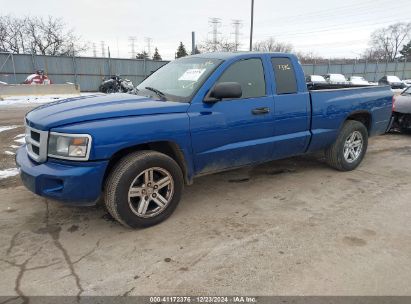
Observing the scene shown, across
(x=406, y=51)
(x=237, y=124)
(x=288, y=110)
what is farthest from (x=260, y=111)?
(x=406, y=51)

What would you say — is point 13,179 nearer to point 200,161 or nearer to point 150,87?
point 150,87

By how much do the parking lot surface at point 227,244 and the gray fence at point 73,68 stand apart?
19.3m

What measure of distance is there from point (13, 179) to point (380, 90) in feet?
19.6

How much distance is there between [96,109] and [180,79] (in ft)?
4.02

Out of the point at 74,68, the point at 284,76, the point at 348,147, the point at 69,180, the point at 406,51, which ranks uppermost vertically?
the point at 406,51

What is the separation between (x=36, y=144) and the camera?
3.53 meters

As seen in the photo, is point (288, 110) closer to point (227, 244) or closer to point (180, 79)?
point (180, 79)

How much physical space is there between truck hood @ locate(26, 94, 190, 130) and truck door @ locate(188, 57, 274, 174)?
0.31m

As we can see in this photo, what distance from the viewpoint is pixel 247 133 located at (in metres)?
4.34

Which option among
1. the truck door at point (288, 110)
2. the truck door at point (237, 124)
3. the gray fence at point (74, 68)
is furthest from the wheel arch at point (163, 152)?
the gray fence at point (74, 68)

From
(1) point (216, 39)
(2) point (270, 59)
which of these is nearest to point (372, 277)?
(2) point (270, 59)

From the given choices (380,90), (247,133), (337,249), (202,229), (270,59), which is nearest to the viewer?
(337,249)

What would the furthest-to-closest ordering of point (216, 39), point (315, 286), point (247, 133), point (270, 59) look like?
1. point (216, 39)
2. point (270, 59)
3. point (247, 133)
4. point (315, 286)

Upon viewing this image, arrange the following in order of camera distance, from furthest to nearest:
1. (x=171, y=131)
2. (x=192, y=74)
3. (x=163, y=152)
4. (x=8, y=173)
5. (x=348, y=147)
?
(x=348, y=147), (x=8, y=173), (x=192, y=74), (x=163, y=152), (x=171, y=131)
